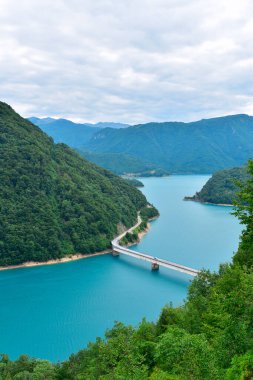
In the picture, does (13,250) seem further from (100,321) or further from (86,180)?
Result: (86,180)

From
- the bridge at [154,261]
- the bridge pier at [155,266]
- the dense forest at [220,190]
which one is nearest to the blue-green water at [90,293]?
the bridge pier at [155,266]

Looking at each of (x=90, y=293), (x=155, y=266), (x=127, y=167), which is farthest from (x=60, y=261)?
(x=127, y=167)

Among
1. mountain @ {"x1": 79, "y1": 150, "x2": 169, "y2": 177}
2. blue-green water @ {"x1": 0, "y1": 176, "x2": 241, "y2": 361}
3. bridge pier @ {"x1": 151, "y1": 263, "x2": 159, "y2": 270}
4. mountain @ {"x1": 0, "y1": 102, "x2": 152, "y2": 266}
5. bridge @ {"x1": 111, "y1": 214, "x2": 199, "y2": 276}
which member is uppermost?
mountain @ {"x1": 79, "y1": 150, "x2": 169, "y2": 177}

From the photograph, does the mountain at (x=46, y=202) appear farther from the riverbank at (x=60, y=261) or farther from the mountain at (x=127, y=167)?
the mountain at (x=127, y=167)

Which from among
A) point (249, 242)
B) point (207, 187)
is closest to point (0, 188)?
point (249, 242)

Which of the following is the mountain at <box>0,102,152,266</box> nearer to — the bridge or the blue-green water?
the bridge

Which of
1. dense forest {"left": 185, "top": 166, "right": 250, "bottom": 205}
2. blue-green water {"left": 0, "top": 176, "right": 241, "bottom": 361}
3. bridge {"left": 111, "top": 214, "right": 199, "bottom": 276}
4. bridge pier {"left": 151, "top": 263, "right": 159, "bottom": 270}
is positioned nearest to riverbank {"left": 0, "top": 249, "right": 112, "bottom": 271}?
blue-green water {"left": 0, "top": 176, "right": 241, "bottom": 361}
